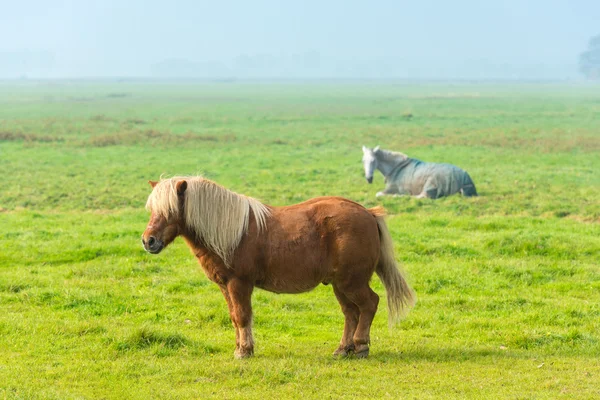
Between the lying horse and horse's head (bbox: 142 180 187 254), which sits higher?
horse's head (bbox: 142 180 187 254)

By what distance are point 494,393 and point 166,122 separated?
149ft

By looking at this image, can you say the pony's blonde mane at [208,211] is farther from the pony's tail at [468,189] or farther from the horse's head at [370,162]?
the horse's head at [370,162]

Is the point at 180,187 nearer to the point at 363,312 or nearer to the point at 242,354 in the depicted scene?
the point at 242,354

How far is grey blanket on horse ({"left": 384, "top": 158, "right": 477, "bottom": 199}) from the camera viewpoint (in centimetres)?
1961

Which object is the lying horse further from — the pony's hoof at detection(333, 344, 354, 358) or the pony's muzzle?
the pony's muzzle

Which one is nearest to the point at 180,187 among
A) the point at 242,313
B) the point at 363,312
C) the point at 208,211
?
the point at 208,211

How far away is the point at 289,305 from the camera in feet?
33.8

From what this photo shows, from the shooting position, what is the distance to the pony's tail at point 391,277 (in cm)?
804

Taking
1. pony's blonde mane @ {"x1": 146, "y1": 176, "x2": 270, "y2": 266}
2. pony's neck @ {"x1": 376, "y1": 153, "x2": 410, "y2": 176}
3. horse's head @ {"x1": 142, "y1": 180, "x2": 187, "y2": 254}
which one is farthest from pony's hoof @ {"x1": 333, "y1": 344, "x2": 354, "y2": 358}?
pony's neck @ {"x1": 376, "y1": 153, "x2": 410, "y2": 176}

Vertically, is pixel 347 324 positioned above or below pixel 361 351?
above

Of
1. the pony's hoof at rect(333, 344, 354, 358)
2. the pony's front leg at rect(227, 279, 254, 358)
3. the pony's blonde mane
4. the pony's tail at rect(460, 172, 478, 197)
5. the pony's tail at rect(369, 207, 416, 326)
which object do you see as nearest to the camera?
the pony's blonde mane

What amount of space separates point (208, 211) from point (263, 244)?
2.19 ft

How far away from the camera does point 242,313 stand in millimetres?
7719

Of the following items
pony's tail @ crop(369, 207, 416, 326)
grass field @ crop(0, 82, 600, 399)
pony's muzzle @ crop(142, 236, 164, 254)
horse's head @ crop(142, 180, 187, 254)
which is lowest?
grass field @ crop(0, 82, 600, 399)
